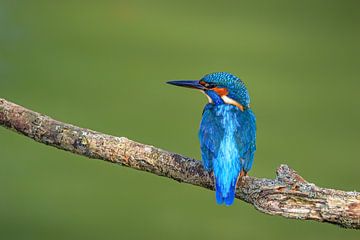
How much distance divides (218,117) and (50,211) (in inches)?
68.2

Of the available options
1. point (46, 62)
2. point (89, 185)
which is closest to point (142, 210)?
point (89, 185)

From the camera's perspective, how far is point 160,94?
3730mm

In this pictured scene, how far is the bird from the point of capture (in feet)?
5.85

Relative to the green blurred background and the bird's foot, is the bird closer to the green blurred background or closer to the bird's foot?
the bird's foot

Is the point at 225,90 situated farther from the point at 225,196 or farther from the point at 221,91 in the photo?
the point at 225,196

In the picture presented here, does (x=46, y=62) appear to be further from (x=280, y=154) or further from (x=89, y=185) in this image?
(x=280, y=154)

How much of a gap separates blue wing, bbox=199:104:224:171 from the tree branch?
3cm

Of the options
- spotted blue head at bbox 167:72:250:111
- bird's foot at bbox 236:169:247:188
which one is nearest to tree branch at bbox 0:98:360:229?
bird's foot at bbox 236:169:247:188

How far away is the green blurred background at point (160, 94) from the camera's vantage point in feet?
11.3

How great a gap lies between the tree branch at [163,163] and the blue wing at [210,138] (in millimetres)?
30

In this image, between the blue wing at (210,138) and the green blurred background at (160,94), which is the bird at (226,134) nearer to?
the blue wing at (210,138)

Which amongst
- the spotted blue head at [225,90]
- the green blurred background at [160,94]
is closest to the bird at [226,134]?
the spotted blue head at [225,90]

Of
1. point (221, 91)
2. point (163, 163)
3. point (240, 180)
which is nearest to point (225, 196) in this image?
point (240, 180)

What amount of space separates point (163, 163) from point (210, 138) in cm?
14
